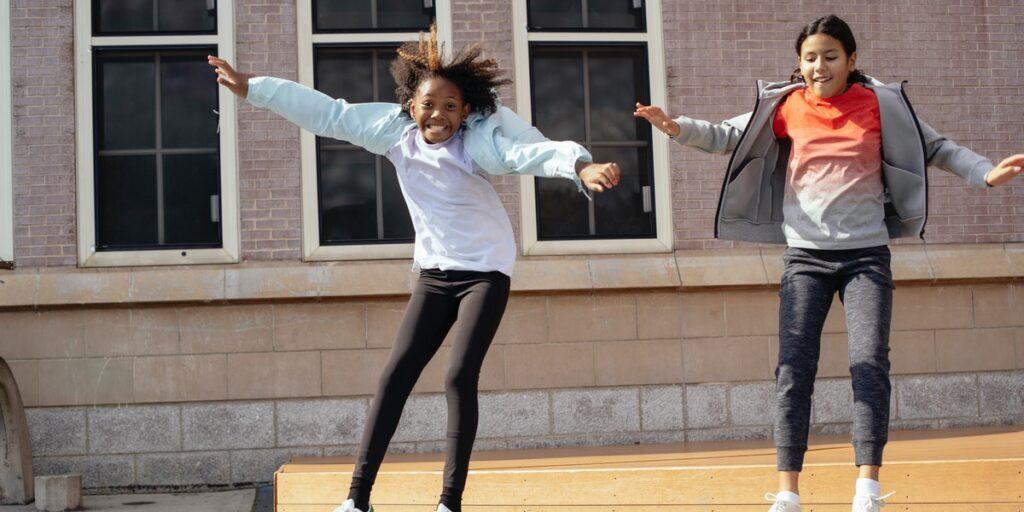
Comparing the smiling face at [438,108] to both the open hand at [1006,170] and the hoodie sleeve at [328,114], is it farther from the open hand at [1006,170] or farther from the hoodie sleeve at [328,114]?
the open hand at [1006,170]

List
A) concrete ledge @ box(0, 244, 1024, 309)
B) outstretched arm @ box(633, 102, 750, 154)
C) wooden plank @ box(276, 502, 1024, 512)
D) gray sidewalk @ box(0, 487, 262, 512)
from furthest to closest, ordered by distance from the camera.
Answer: concrete ledge @ box(0, 244, 1024, 309) < gray sidewalk @ box(0, 487, 262, 512) < wooden plank @ box(276, 502, 1024, 512) < outstretched arm @ box(633, 102, 750, 154)

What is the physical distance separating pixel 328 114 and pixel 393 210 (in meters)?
3.33

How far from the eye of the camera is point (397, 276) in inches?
302

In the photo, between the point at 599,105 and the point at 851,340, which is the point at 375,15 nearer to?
the point at 599,105

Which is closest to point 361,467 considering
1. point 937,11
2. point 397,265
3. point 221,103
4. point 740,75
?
point 397,265

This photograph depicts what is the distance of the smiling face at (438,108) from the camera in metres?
4.60

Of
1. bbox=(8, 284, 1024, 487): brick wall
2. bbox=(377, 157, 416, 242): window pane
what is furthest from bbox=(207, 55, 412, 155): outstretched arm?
bbox=(377, 157, 416, 242): window pane

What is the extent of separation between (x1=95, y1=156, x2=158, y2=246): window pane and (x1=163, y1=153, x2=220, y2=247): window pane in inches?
3.7

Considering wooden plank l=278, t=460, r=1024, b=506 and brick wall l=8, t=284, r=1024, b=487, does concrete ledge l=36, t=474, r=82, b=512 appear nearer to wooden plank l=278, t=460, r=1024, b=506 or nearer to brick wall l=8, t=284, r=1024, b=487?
brick wall l=8, t=284, r=1024, b=487

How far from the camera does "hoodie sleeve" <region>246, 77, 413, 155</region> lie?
465cm

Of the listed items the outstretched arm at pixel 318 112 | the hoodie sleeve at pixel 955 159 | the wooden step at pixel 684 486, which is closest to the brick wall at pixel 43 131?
the wooden step at pixel 684 486

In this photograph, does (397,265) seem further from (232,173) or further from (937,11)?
(937,11)

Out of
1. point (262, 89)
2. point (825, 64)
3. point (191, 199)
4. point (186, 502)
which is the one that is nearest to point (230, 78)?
point (262, 89)

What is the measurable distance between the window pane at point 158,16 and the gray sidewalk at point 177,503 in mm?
2764
